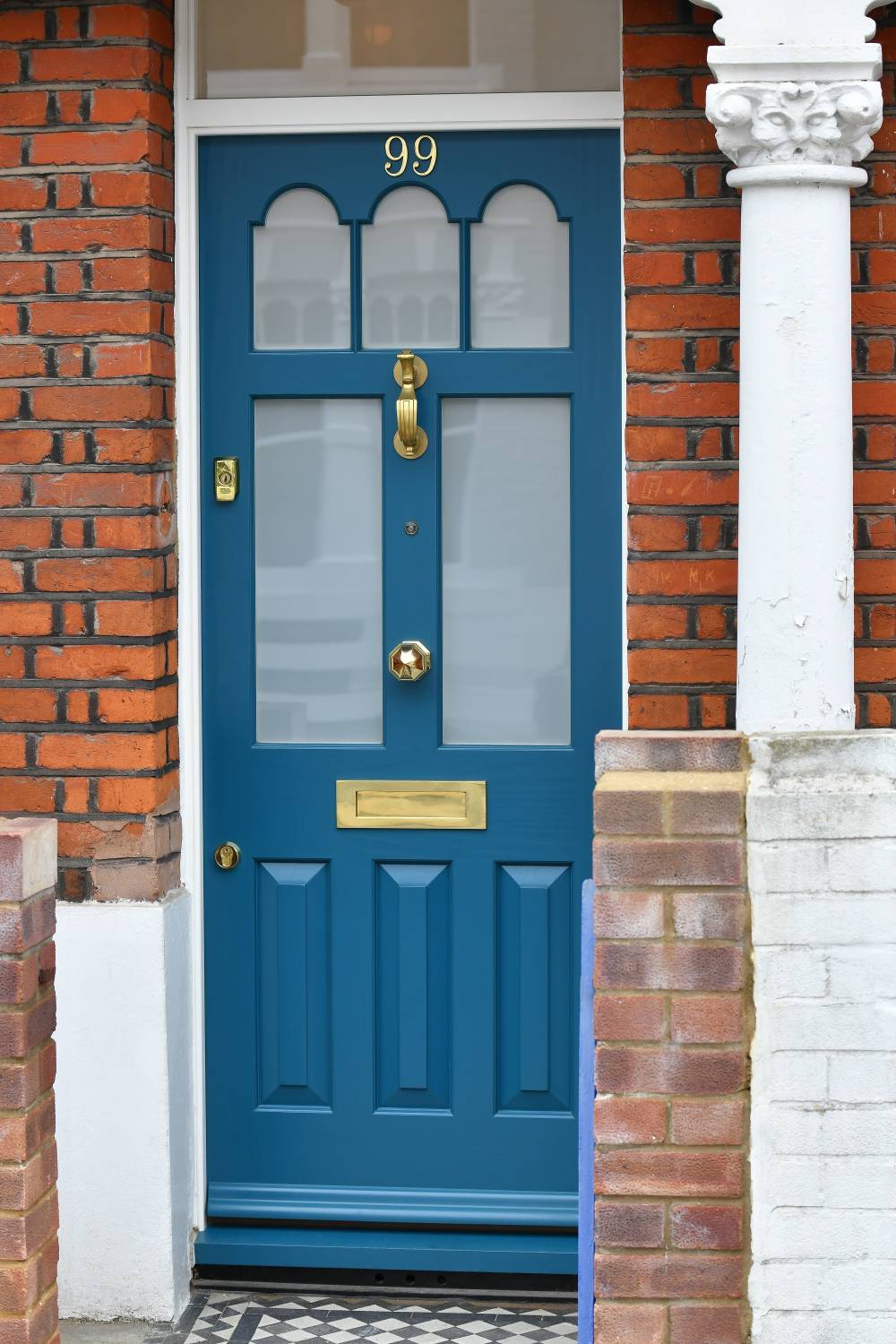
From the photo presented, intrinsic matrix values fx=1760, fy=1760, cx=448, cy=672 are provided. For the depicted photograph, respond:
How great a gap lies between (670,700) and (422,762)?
0.65m

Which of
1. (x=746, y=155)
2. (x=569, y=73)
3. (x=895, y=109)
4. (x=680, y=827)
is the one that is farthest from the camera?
(x=569, y=73)

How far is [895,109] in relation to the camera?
3.78 m

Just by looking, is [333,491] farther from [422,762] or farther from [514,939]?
[514,939]

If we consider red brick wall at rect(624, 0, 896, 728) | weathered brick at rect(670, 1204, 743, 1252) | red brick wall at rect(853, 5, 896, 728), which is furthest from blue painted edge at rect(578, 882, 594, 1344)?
red brick wall at rect(853, 5, 896, 728)

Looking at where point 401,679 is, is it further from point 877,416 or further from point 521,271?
point 877,416

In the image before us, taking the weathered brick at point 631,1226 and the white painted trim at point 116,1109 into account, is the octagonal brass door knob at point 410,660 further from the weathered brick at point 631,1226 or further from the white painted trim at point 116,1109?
the weathered brick at point 631,1226

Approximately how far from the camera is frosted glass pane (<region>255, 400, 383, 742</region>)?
4180 millimetres

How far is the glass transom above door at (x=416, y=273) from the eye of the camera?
4105 millimetres

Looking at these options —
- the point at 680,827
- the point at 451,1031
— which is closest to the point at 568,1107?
the point at 451,1031

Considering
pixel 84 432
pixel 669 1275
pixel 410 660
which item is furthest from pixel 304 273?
pixel 669 1275

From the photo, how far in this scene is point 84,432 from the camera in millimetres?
3945

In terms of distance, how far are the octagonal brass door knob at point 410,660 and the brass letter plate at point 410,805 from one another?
0.84ft

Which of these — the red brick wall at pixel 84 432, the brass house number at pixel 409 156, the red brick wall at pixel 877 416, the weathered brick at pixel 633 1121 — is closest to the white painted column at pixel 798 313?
the red brick wall at pixel 877 416

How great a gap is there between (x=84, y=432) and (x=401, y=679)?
0.92 m
